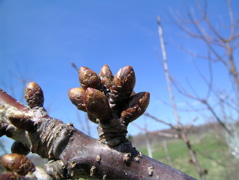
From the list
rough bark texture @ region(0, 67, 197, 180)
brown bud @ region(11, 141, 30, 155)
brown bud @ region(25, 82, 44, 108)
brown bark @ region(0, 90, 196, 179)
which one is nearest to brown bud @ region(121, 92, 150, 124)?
rough bark texture @ region(0, 67, 197, 180)

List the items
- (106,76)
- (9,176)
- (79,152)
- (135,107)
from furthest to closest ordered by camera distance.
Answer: (106,76) < (135,107) < (79,152) < (9,176)

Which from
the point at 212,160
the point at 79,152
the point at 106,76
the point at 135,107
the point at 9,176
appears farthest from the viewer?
the point at 212,160

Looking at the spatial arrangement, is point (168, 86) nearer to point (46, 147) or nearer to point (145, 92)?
point (145, 92)

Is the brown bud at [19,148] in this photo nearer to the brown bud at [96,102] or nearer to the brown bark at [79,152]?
the brown bark at [79,152]

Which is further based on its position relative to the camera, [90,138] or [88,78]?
[88,78]

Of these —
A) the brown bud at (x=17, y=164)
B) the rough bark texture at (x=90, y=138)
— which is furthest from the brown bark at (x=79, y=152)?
the brown bud at (x=17, y=164)

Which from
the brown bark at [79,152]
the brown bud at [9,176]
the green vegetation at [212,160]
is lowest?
the brown bud at [9,176]

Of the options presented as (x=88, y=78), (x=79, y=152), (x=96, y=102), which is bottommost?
(x=79, y=152)

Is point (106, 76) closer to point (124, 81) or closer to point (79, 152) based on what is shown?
point (124, 81)

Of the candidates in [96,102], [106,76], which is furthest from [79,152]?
[106,76]
